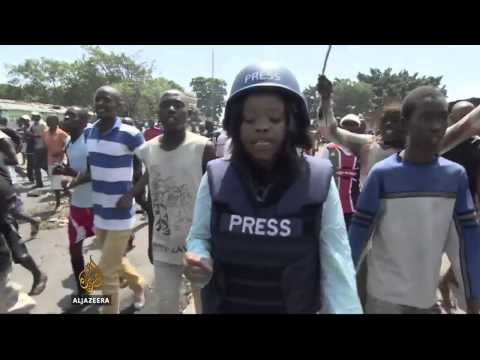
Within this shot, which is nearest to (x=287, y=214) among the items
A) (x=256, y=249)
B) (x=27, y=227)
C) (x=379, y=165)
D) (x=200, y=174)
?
(x=256, y=249)

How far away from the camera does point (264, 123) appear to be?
1354mm

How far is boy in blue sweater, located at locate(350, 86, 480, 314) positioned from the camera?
6.14 ft

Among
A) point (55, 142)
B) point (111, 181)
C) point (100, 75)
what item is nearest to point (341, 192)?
point (111, 181)

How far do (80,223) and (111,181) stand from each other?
0.75 metres

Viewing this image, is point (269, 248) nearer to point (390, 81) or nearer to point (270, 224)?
point (270, 224)

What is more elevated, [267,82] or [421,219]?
[267,82]

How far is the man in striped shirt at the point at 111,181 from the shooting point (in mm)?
3252

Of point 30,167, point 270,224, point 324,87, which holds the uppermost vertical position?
point 324,87

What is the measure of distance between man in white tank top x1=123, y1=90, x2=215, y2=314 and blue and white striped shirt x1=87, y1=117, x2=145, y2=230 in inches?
19.1

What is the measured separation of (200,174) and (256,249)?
1586 millimetres

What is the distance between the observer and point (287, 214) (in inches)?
52.0
